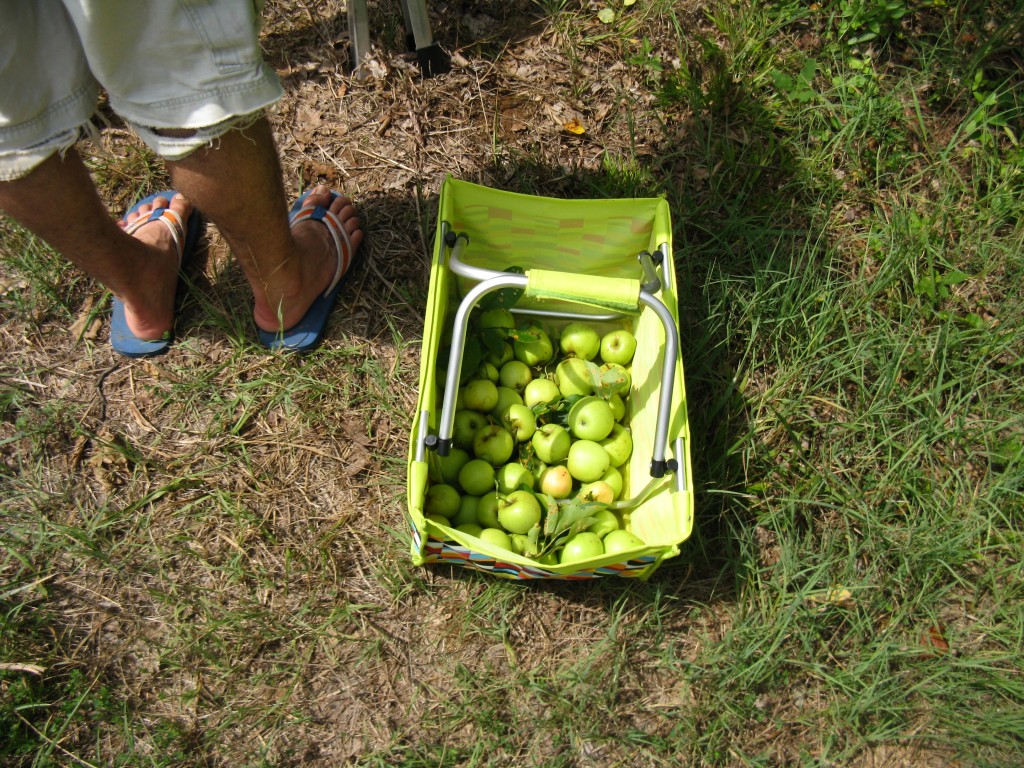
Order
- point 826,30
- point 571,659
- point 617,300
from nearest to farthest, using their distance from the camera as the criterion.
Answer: point 617,300, point 571,659, point 826,30

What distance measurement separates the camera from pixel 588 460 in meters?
2.29

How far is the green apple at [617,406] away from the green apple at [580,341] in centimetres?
19

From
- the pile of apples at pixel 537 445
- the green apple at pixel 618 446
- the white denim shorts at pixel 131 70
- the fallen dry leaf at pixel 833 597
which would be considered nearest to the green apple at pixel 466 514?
the pile of apples at pixel 537 445

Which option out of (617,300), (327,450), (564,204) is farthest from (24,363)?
(617,300)

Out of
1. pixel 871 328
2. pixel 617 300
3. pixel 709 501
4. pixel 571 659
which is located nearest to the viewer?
pixel 617 300

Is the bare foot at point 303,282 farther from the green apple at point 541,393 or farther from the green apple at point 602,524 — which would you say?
the green apple at point 602,524

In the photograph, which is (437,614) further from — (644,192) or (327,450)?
(644,192)

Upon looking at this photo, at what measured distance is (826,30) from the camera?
311 centimetres

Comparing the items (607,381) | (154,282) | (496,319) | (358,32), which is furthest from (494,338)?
(358,32)

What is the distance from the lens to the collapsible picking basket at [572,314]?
1.92 metres

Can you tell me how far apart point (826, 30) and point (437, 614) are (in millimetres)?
2886

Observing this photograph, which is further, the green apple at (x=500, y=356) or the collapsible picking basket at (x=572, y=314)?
the green apple at (x=500, y=356)

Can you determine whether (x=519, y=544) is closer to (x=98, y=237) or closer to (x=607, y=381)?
(x=607, y=381)

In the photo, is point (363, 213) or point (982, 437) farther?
point (363, 213)
